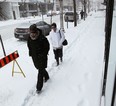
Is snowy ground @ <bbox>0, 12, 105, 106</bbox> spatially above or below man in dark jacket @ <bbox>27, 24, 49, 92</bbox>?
below

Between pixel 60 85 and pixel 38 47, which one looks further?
pixel 60 85

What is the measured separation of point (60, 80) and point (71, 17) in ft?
72.0

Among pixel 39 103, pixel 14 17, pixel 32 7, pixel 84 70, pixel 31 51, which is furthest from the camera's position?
pixel 32 7

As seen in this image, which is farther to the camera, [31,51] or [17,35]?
[17,35]

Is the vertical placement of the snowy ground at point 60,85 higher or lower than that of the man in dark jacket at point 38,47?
lower

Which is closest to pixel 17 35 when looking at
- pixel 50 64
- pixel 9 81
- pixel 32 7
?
pixel 50 64

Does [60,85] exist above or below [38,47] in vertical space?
below

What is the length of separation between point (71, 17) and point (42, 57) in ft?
74.4

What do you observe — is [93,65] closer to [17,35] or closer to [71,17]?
[17,35]

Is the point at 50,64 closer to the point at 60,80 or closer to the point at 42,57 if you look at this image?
the point at 60,80

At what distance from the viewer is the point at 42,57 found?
13.7 ft

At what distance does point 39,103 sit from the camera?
396 cm

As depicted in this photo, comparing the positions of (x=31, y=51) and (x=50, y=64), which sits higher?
(x=31, y=51)

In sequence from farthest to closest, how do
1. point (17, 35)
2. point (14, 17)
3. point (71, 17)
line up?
point (14, 17) < point (71, 17) < point (17, 35)
